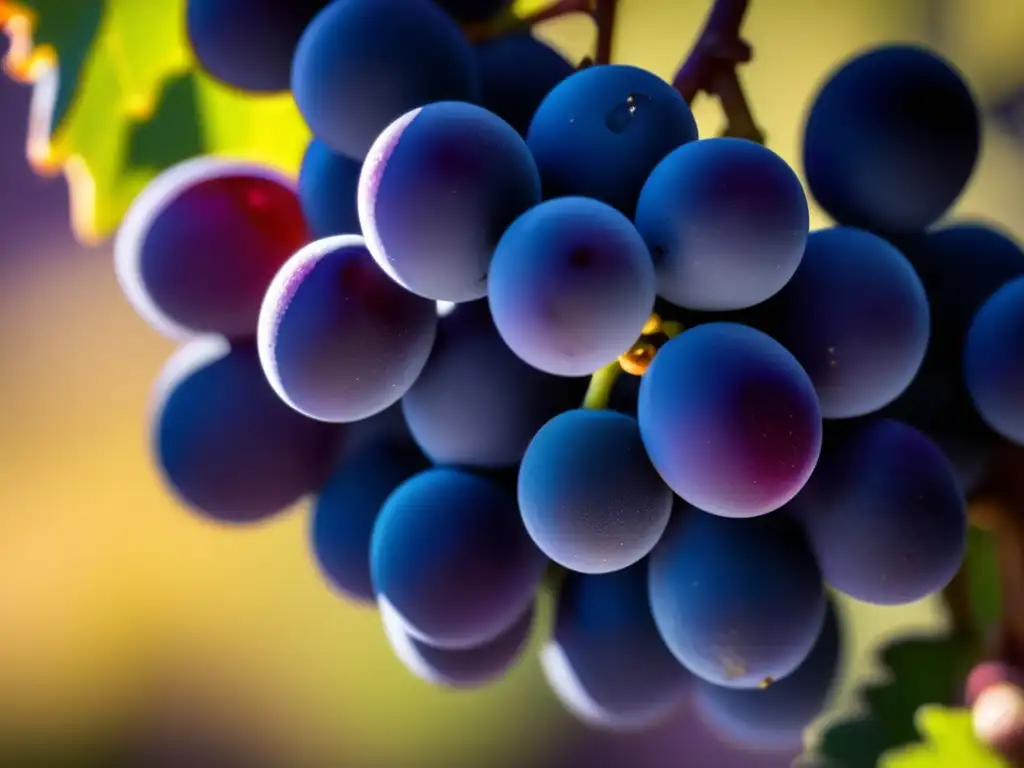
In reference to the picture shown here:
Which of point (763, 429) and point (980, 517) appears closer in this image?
point (763, 429)

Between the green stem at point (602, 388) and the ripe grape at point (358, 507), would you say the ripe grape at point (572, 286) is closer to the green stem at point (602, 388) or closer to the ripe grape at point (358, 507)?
the green stem at point (602, 388)

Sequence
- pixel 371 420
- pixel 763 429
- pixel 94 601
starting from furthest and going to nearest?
pixel 94 601 → pixel 371 420 → pixel 763 429

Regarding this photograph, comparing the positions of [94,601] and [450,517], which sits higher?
[450,517]

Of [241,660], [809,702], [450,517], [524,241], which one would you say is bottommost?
[241,660]

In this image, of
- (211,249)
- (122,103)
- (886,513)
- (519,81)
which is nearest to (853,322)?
(886,513)

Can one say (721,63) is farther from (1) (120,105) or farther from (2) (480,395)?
(1) (120,105)

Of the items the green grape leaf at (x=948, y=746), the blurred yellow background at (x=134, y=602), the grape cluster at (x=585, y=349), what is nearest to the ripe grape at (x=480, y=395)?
the grape cluster at (x=585, y=349)

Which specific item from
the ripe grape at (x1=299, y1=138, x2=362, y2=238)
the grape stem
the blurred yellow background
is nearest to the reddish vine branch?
the grape stem

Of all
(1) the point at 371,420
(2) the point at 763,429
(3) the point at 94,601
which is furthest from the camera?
(3) the point at 94,601

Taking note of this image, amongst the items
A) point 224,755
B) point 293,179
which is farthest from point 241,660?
point 293,179

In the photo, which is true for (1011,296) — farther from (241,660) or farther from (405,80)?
(241,660)
